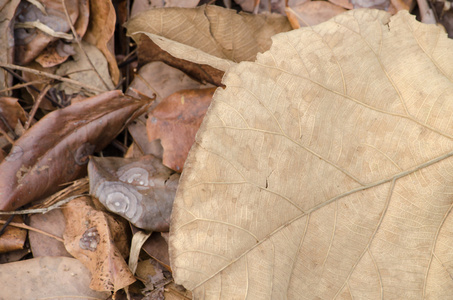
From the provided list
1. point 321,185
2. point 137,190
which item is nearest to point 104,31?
point 137,190

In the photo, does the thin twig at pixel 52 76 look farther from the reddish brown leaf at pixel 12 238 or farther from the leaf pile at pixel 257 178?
the reddish brown leaf at pixel 12 238

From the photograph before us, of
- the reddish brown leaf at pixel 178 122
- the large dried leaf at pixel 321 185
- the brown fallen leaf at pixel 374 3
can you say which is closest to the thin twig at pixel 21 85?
the reddish brown leaf at pixel 178 122

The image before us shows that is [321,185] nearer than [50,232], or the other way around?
[321,185]

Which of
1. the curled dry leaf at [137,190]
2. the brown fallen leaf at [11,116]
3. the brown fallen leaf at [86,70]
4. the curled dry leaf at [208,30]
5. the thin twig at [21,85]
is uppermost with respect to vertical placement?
the curled dry leaf at [208,30]

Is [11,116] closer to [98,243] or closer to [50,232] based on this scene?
[50,232]

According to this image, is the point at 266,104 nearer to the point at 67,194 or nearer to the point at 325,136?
the point at 325,136
